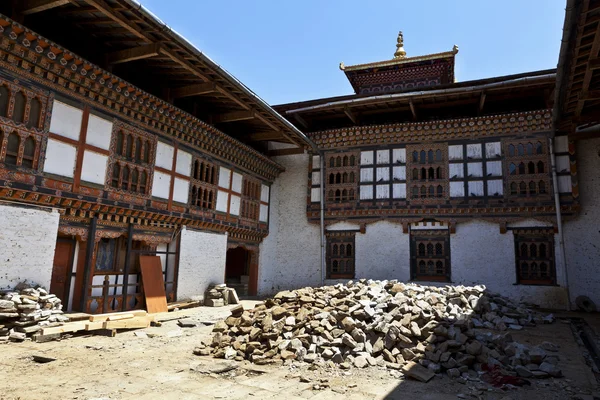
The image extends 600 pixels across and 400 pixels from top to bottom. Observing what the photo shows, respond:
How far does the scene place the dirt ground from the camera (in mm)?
5398

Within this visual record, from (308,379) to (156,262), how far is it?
8.18m

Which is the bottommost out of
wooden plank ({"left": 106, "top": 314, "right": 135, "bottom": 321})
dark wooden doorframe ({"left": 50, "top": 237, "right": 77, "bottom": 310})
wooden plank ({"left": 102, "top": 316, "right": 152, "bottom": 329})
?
wooden plank ({"left": 102, "top": 316, "right": 152, "bottom": 329})

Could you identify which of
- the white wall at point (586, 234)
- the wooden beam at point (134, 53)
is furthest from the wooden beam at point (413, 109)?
the wooden beam at point (134, 53)

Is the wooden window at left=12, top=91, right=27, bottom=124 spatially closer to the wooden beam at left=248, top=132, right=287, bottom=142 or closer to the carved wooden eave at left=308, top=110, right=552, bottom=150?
the wooden beam at left=248, top=132, right=287, bottom=142

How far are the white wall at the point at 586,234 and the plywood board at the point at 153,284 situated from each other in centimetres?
1410

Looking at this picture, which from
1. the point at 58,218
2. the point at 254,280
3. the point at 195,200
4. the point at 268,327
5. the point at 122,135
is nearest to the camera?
the point at 268,327

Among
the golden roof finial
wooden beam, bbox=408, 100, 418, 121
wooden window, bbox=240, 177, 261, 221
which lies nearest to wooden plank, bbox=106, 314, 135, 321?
wooden window, bbox=240, 177, 261, 221

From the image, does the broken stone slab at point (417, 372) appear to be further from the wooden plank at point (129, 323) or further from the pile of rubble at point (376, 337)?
the wooden plank at point (129, 323)

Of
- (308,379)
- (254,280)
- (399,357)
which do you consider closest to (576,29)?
(399,357)

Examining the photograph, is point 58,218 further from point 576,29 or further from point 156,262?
point 576,29

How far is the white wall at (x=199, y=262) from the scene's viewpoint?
1378 cm

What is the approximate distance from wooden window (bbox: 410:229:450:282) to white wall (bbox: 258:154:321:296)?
410 cm

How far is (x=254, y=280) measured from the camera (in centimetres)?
1820

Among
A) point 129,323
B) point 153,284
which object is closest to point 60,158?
point 129,323
